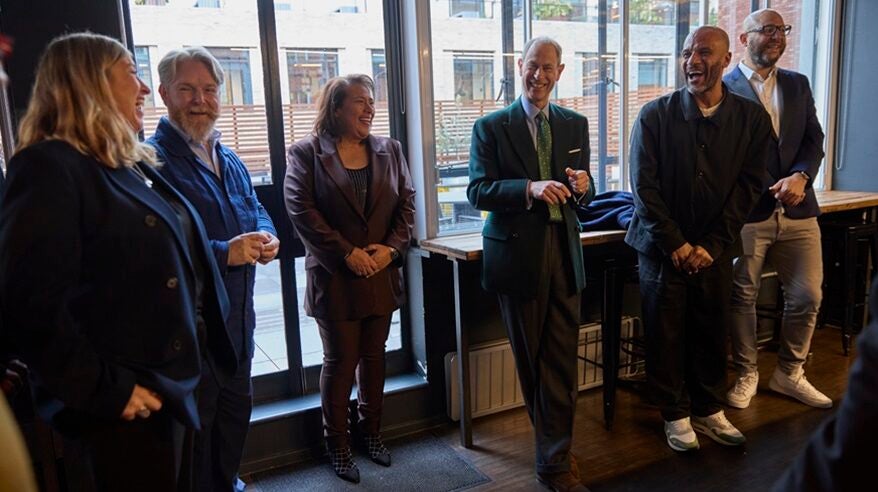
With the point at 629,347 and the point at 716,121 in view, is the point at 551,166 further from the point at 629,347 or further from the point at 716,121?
the point at 629,347

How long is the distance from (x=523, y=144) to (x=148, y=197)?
1.31 m

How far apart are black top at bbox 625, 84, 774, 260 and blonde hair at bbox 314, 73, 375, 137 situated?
1.16 m

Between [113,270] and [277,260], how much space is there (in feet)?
4.63

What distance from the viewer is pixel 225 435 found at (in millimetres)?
1973

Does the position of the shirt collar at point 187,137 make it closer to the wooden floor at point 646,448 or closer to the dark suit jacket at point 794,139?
the wooden floor at point 646,448

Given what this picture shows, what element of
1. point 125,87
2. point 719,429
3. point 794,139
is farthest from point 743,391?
point 125,87

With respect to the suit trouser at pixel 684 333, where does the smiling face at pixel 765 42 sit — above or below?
above

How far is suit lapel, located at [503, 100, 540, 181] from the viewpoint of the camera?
7.27 ft

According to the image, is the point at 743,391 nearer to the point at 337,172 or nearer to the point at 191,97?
the point at 337,172

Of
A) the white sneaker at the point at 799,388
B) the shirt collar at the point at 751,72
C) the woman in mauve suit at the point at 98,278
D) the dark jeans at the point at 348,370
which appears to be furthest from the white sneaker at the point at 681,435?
the woman in mauve suit at the point at 98,278

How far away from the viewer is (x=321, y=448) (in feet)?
8.54

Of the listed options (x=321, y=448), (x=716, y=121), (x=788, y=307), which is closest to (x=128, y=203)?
(x=321, y=448)

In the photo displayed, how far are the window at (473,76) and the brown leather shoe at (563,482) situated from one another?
175 centimetres

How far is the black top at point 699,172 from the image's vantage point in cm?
239
